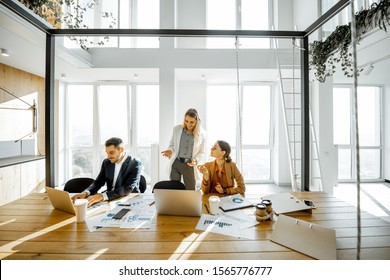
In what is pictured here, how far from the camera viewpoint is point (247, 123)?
5.48 meters

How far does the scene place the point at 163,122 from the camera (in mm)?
4027

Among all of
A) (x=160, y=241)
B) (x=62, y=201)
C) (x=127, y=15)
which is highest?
(x=127, y=15)

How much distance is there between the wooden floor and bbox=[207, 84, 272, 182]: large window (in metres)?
4.03

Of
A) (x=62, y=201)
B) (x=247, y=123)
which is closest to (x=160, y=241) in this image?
(x=62, y=201)

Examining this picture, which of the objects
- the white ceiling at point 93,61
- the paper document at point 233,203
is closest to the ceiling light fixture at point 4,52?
the white ceiling at point 93,61

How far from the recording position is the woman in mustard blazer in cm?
190

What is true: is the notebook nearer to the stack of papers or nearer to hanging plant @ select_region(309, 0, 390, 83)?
the stack of papers

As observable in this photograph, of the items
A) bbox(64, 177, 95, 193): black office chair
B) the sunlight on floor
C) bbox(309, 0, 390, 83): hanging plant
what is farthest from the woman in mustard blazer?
the sunlight on floor

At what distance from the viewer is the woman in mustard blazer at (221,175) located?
190 cm

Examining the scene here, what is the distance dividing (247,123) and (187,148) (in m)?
3.10

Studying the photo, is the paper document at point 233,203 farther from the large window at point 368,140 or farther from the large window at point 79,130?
the large window at point 368,140

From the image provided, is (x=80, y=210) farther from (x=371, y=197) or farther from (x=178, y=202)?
(x=371, y=197)

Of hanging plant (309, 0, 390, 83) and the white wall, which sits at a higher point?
hanging plant (309, 0, 390, 83)

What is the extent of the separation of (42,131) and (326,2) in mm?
6597
